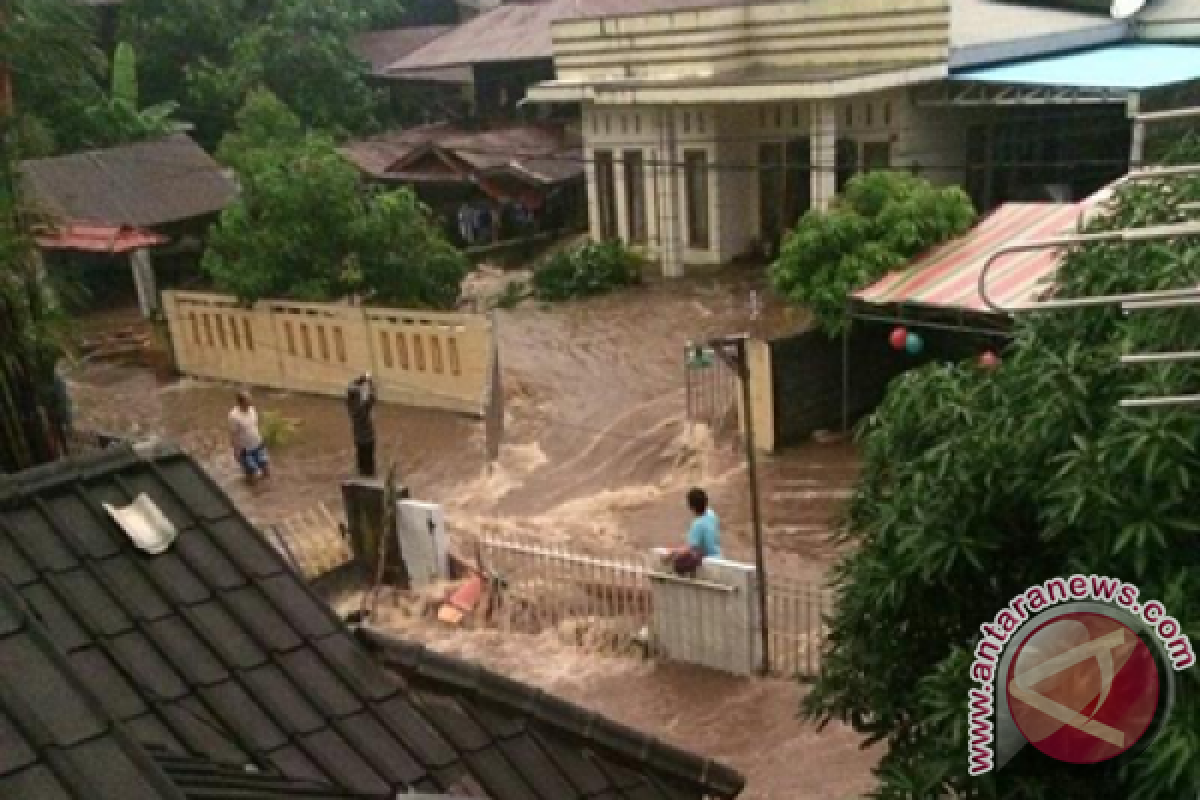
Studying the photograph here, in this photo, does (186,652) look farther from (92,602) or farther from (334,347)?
(334,347)

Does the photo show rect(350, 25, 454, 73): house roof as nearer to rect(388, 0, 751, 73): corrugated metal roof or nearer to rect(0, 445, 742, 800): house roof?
rect(388, 0, 751, 73): corrugated metal roof

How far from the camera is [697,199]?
76.5 feet

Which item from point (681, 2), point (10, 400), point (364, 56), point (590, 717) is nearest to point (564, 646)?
point (10, 400)

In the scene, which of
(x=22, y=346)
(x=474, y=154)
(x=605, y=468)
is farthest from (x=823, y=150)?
(x=22, y=346)

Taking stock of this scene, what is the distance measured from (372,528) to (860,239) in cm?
690

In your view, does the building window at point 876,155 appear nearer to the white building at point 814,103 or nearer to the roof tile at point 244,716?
the white building at point 814,103

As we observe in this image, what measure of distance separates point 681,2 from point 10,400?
24459mm

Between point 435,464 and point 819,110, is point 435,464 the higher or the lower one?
the lower one

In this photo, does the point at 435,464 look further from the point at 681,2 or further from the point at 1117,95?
the point at 681,2

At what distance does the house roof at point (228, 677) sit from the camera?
363cm

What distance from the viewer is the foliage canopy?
57.0ft

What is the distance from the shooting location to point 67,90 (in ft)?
89.1

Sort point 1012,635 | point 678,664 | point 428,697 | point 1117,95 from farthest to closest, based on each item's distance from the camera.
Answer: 1. point 1117,95
2. point 678,664
3. point 428,697
4. point 1012,635

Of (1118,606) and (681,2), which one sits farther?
(681,2)
